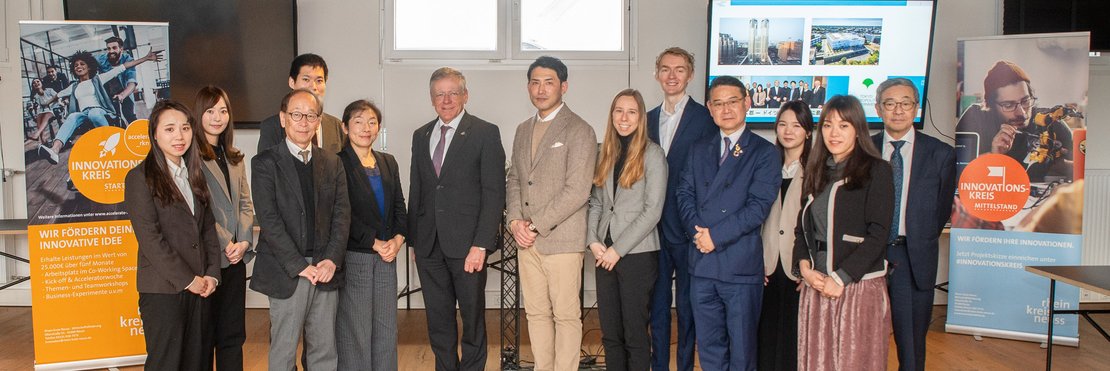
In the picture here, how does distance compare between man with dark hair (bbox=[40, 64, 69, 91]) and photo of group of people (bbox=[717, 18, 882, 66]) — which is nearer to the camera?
man with dark hair (bbox=[40, 64, 69, 91])

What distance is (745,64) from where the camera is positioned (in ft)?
15.7

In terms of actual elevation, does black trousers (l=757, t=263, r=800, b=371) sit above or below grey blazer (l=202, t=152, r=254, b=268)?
below

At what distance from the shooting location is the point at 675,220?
3.07m

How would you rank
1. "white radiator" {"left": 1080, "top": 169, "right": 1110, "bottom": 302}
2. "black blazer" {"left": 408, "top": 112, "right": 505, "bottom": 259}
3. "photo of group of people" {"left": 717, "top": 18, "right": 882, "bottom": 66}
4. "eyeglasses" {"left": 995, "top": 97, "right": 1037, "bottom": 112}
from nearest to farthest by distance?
"black blazer" {"left": 408, "top": 112, "right": 505, "bottom": 259} < "eyeglasses" {"left": 995, "top": 97, "right": 1037, "bottom": 112} < "photo of group of people" {"left": 717, "top": 18, "right": 882, "bottom": 66} < "white radiator" {"left": 1080, "top": 169, "right": 1110, "bottom": 302}

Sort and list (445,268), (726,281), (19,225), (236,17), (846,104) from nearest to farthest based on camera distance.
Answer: (846,104), (726,281), (445,268), (19,225), (236,17)

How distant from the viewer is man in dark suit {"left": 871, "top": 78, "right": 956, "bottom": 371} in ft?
9.46

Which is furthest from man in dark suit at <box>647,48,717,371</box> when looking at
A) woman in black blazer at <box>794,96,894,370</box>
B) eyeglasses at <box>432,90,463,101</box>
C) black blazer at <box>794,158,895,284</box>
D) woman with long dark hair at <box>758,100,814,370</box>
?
eyeglasses at <box>432,90,463,101</box>

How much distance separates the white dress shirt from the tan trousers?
136 cm

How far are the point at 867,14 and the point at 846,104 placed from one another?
2.55 meters

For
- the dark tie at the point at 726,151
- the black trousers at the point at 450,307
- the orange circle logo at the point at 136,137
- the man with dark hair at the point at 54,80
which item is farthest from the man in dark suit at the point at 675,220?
the man with dark hair at the point at 54,80

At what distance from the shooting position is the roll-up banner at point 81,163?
11.7ft

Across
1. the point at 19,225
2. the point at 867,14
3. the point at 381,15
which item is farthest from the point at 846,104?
the point at 19,225

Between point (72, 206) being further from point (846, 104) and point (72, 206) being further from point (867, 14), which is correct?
point (867, 14)

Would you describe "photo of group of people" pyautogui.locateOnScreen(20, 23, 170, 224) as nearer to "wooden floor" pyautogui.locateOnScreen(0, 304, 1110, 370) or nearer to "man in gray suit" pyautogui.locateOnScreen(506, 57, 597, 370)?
"wooden floor" pyautogui.locateOnScreen(0, 304, 1110, 370)
